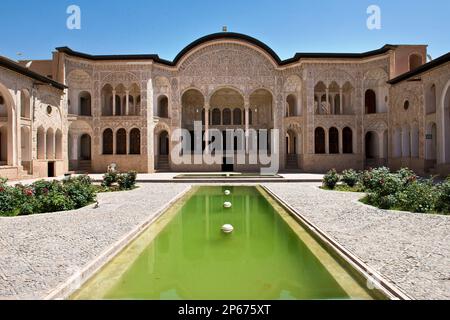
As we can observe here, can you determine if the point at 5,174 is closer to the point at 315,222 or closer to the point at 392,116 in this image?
the point at 315,222

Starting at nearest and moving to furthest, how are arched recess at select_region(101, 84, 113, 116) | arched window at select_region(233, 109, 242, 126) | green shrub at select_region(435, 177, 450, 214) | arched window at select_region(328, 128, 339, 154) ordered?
green shrub at select_region(435, 177, 450, 214) → arched window at select_region(328, 128, 339, 154) → arched recess at select_region(101, 84, 113, 116) → arched window at select_region(233, 109, 242, 126)

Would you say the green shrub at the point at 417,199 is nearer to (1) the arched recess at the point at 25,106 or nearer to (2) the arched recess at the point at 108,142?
(1) the arched recess at the point at 25,106

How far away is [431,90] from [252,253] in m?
20.0

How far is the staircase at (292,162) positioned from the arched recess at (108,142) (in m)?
15.3

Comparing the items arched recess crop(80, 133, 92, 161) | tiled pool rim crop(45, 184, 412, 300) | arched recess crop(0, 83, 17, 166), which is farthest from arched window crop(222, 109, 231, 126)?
tiled pool rim crop(45, 184, 412, 300)

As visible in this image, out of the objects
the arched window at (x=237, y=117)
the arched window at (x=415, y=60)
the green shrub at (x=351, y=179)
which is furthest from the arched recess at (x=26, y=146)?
the arched window at (x=415, y=60)

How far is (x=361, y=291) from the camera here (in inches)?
161

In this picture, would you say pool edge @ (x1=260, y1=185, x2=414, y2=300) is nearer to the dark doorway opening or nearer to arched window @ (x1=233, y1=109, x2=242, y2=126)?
the dark doorway opening

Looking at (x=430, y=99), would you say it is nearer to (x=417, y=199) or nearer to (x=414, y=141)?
(x=414, y=141)

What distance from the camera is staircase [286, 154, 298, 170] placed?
2730 cm

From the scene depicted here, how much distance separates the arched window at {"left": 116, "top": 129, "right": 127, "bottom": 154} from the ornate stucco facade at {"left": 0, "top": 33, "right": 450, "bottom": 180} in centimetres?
9

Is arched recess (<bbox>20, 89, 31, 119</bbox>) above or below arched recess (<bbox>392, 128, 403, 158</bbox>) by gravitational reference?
above

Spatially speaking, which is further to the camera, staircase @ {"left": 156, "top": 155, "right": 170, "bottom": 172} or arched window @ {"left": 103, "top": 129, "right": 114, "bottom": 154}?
staircase @ {"left": 156, "top": 155, "right": 170, "bottom": 172}
